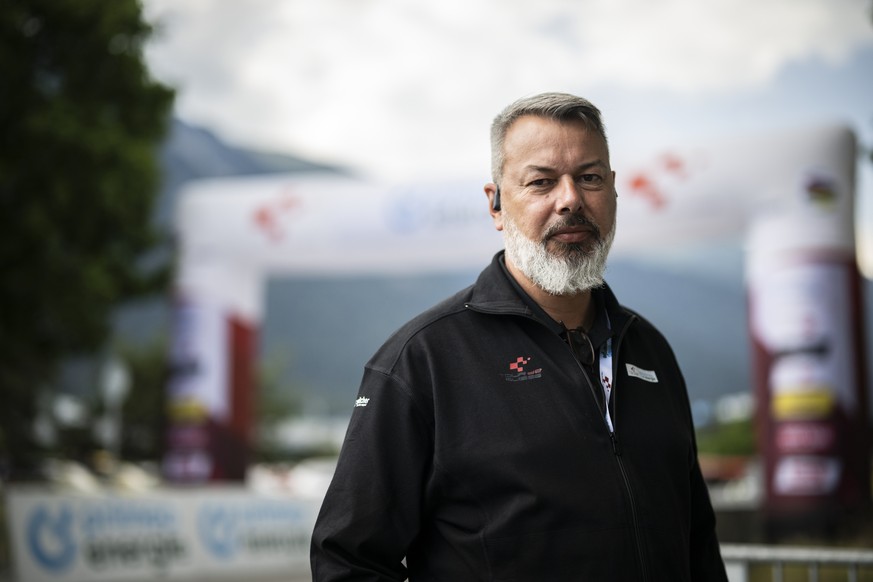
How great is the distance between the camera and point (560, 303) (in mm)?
2123

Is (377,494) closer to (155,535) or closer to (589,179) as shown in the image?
(589,179)

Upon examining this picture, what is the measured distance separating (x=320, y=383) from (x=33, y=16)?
142 m

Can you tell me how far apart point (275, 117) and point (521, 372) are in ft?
409

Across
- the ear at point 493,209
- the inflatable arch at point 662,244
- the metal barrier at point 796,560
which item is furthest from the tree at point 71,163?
the ear at point 493,209

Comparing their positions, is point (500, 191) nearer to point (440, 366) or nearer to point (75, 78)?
point (440, 366)

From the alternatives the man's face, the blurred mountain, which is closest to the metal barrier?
the man's face

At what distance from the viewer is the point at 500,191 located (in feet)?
7.02

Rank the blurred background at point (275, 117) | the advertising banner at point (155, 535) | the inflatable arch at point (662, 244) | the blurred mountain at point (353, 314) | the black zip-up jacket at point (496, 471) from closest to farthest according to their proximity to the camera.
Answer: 1. the black zip-up jacket at point (496, 471)
2. the advertising banner at point (155, 535)
3. the inflatable arch at point (662, 244)
4. the blurred background at point (275, 117)
5. the blurred mountain at point (353, 314)

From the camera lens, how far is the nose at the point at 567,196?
202 centimetres

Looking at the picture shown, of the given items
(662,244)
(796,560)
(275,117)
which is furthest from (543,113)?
(275,117)

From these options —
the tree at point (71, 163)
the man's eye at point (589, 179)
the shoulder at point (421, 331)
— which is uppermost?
the tree at point (71, 163)

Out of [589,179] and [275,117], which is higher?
[275,117]

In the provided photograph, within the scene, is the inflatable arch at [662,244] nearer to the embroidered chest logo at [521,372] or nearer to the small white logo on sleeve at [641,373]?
the small white logo on sleeve at [641,373]

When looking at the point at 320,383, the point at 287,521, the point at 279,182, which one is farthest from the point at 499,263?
the point at 320,383
